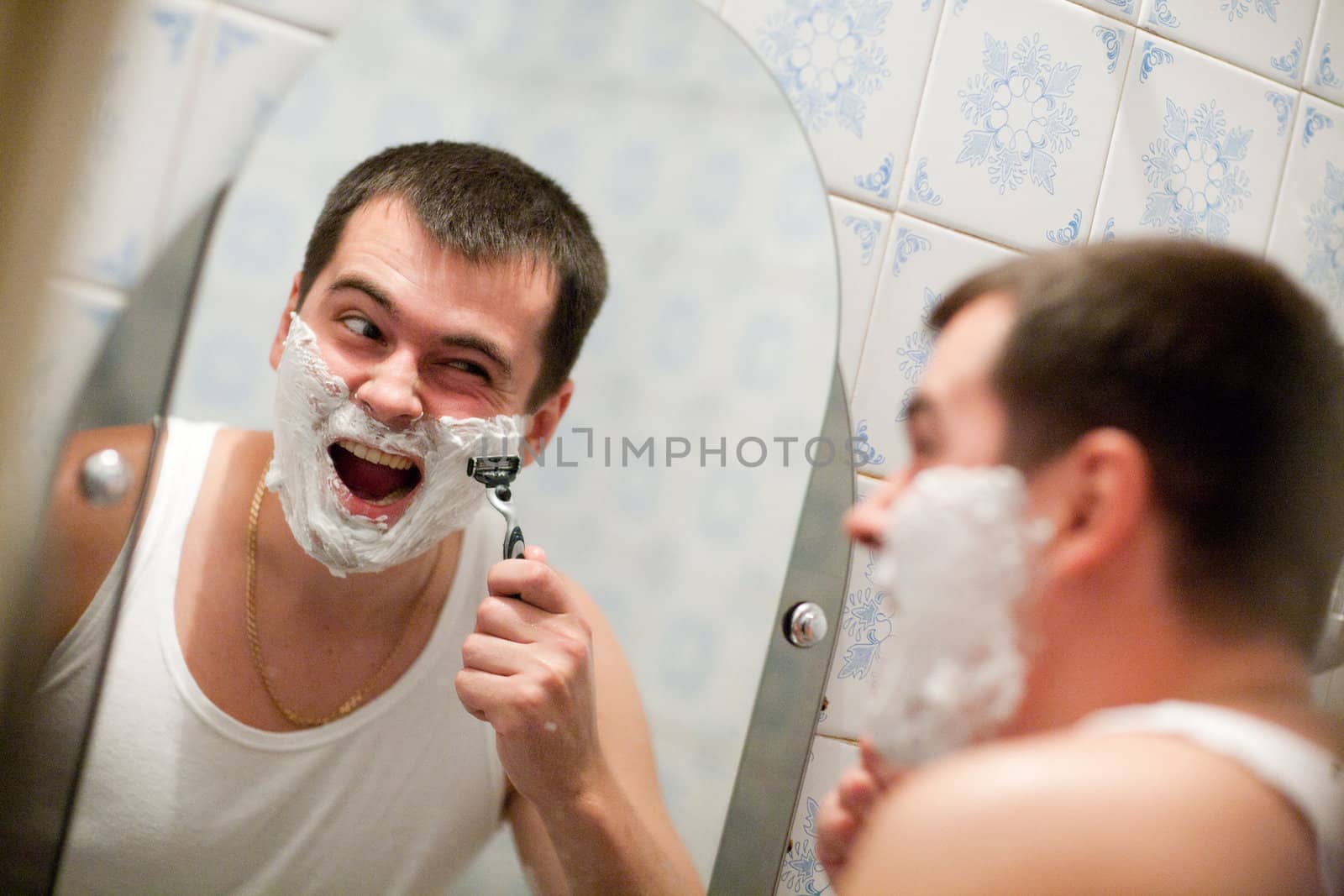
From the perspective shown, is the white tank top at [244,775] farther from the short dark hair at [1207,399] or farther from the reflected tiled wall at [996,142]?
the short dark hair at [1207,399]

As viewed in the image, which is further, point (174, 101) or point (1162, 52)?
point (1162, 52)

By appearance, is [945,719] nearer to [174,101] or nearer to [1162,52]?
[174,101]

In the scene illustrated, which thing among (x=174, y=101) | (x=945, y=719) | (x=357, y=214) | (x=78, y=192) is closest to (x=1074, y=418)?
(x=945, y=719)

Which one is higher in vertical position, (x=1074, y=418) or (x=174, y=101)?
(x=174, y=101)

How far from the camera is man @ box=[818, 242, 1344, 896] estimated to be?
1.24ft

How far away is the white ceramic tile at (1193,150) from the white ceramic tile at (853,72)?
23 centimetres

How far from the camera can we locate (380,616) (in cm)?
80

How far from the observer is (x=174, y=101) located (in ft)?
2.28

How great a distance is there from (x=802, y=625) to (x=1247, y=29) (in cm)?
78

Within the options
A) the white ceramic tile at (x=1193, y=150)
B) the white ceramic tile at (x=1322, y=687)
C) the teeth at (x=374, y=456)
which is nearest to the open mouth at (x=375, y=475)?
the teeth at (x=374, y=456)

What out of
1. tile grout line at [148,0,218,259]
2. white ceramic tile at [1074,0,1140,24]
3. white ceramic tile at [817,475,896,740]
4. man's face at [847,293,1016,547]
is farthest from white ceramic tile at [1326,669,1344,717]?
tile grout line at [148,0,218,259]

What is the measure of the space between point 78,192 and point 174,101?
17.8 inches

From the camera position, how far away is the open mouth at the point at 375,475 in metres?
0.72

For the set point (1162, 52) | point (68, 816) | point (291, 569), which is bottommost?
point (68, 816)
